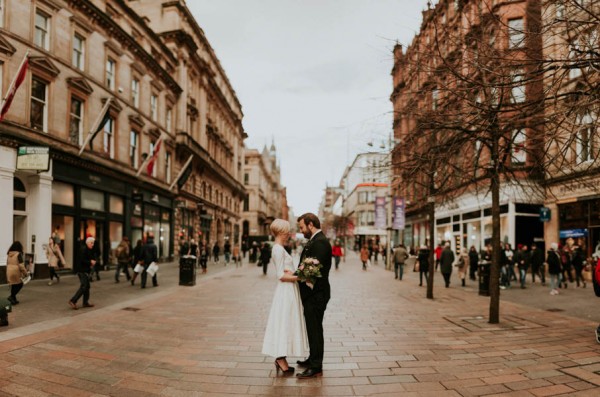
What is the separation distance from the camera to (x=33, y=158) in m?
15.4

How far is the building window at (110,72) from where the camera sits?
22986 mm

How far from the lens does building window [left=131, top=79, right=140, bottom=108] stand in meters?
25.8

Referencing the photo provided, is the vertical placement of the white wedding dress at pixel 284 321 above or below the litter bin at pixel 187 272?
above

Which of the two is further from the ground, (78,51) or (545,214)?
(78,51)

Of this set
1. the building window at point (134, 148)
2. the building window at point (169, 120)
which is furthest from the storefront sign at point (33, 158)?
the building window at point (169, 120)

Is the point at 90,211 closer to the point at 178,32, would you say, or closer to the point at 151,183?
the point at 151,183

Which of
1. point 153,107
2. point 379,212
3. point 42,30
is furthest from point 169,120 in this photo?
point 379,212

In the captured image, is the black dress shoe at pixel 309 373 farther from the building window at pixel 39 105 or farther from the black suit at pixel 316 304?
the building window at pixel 39 105

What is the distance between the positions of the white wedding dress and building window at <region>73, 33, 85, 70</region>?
18905mm

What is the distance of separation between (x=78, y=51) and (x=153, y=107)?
359 inches

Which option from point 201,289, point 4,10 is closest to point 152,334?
point 201,289

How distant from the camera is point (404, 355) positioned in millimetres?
6453

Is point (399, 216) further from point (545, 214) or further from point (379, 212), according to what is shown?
point (545, 214)

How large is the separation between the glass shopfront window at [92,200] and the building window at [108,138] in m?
2.28
